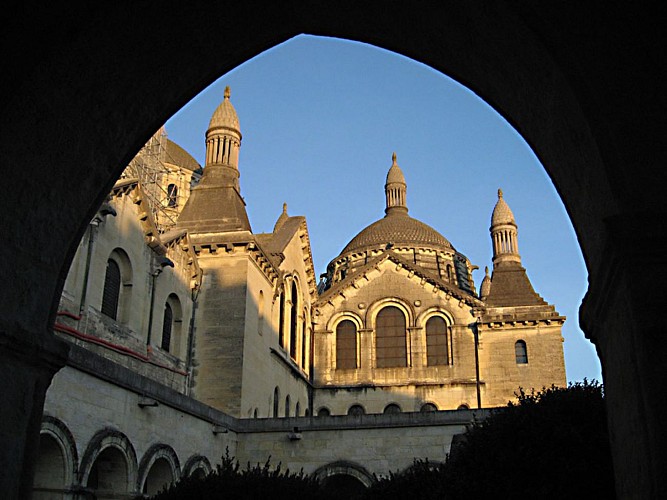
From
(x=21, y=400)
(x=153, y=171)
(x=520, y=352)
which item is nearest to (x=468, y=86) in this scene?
(x=21, y=400)

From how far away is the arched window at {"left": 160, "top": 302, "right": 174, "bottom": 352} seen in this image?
2650 centimetres

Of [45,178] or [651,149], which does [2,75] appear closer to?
[45,178]

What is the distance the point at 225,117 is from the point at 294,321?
10.5m

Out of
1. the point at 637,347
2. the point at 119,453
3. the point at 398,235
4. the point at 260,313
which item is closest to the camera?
the point at 637,347

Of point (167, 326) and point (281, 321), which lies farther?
point (281, 321)

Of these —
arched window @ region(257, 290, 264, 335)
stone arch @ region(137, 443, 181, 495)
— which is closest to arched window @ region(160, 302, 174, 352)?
arched window @ region(257, 290, 264, 335)

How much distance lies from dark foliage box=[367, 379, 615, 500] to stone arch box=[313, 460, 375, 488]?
27.2ft

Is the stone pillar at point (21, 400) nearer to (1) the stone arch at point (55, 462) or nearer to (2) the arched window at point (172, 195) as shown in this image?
(1) the stone arch at point (55, 462)

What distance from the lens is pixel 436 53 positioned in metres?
6.34

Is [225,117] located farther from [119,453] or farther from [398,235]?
[398,235]

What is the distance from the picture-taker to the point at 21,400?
5.72 meters

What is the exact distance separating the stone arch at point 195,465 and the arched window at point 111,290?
16.2 feet

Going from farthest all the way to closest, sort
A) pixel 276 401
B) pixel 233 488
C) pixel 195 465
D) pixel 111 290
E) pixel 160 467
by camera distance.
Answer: pixel 276 401
pixel 111 290
pixel 195 465
pixel 160 467
pixel 233 488

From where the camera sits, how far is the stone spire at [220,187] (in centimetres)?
3006
